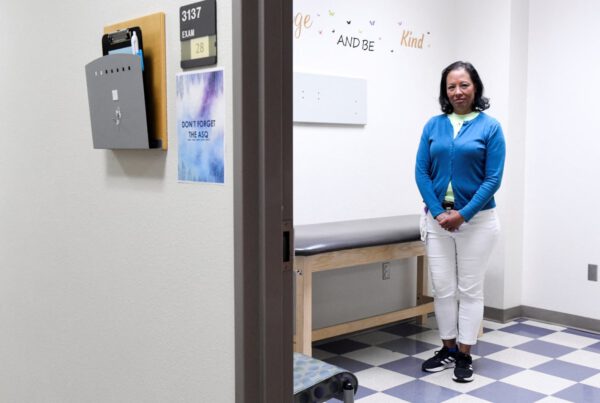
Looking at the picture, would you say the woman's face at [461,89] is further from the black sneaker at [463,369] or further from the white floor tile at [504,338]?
the white floor tile at [504,338]

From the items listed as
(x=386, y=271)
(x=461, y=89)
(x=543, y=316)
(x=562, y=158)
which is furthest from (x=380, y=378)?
(x=562, y=158)

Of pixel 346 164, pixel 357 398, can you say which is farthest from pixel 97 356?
pixel 346 164

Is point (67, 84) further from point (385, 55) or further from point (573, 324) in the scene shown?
point (573, 324)

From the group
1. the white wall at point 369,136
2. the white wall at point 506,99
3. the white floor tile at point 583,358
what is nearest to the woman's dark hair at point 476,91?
the white wall at point 369,136

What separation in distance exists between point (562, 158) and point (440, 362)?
69.2 inches

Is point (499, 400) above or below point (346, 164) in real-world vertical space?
below

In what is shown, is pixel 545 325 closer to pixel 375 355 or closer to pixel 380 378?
pixel 375 355

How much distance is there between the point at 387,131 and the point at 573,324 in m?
1.80

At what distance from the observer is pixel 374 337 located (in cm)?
432

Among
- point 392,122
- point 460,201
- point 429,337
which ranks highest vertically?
point 392,122

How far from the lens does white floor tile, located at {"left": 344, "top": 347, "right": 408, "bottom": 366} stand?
3.82 meters

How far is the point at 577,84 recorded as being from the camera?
14.5 feet

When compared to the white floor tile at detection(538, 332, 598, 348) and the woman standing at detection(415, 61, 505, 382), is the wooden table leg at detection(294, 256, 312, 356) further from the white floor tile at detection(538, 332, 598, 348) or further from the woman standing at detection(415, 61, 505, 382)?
the white floor tile at detection(538, 332, 598, 348)

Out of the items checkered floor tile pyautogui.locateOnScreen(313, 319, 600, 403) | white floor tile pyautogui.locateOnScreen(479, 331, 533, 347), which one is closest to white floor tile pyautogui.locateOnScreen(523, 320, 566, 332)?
checkered floor tile pyautogui.locateOnScreen(313, 319, 600, 403)
